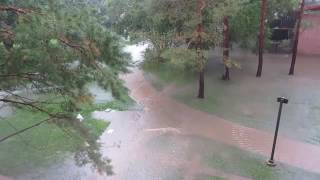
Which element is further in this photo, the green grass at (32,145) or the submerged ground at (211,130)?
the green grass at (32,145)

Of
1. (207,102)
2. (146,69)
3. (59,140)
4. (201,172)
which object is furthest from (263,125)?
(146,69)

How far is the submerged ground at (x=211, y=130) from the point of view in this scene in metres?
11.3

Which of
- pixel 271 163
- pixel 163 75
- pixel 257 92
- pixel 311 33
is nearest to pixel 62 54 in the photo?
pixel 271 163

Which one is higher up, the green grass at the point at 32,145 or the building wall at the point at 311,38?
the building wall at the point at 311,38

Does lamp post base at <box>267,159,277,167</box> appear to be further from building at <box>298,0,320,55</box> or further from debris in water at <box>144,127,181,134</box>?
building at <box>298,0,320,55</box>

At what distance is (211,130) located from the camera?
1405 centimetres

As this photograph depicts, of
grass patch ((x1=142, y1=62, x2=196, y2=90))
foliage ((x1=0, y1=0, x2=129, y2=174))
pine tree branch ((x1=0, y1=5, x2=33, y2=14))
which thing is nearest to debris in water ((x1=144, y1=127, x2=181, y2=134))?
grass patch ((x1=142, y1=62, x2=196, y2=90))

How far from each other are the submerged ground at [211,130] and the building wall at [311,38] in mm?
3423

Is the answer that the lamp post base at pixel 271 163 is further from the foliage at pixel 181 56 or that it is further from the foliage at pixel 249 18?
the foliage at pixel 249 18

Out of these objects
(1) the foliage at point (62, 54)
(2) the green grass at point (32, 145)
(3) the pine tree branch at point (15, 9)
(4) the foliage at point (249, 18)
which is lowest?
(2) the green grass at point (32, 145)

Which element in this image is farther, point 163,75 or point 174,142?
point 163,75

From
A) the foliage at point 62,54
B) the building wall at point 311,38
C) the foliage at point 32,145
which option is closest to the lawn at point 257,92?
the building wall at point 311,38

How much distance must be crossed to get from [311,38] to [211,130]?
13000mm

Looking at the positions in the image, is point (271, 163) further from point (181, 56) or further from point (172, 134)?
point (181, 56)
